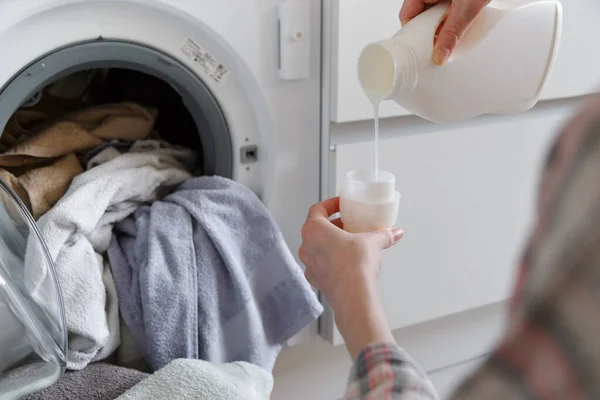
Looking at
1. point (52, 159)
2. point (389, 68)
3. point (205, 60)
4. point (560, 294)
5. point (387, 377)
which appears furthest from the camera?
point (52, 159)

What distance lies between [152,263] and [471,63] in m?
0.44

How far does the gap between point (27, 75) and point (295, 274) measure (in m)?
0.42

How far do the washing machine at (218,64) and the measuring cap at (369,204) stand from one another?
26 centimetres

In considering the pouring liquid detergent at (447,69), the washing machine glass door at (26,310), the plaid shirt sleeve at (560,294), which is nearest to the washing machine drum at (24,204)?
the washing machine glass door at (26,310)

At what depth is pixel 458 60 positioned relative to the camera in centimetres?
63

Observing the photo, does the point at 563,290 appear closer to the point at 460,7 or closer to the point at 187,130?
the point at 460,7

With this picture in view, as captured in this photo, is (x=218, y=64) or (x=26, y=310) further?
(x=218, y=64)

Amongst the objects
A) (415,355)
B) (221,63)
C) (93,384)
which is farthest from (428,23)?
(415,355)

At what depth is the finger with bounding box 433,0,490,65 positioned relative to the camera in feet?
1.98

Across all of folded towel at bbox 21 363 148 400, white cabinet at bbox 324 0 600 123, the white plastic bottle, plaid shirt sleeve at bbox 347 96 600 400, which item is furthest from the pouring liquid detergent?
plaid shirt sleeve at bbox 347 96 600 400

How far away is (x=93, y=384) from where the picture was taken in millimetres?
722

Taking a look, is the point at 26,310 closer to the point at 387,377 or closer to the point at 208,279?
the point at 208,279

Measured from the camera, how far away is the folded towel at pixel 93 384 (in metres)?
0.70

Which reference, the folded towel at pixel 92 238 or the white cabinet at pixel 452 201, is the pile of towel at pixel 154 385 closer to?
the folded towel at pixel 92 238
